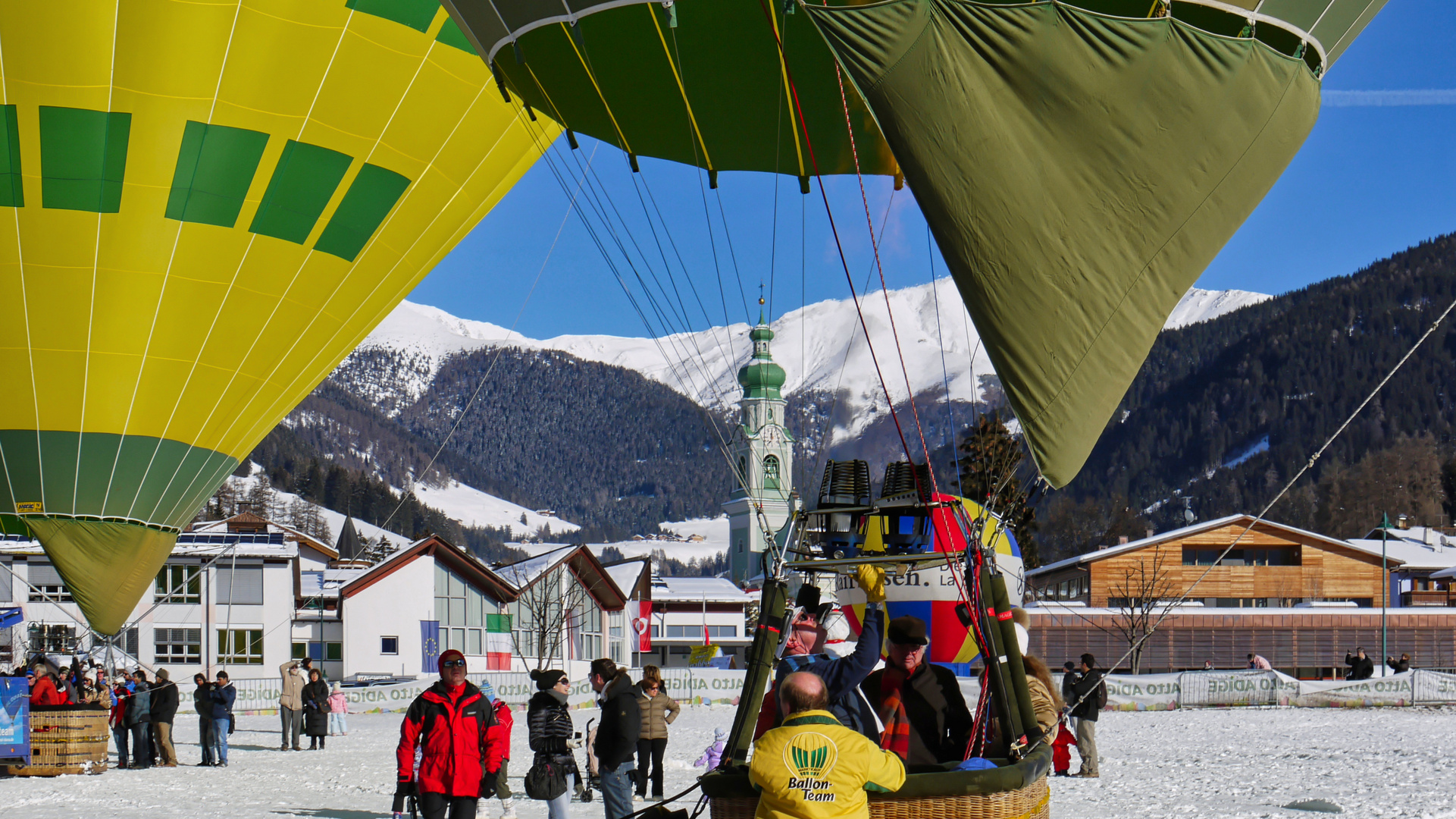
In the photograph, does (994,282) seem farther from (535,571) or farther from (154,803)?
(535,571)

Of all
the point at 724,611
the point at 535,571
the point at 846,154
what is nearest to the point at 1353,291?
the point at 724,611

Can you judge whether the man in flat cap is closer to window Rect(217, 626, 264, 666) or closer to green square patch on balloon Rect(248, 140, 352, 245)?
green square patch on balloon Rect(248, 140, 352, 245)

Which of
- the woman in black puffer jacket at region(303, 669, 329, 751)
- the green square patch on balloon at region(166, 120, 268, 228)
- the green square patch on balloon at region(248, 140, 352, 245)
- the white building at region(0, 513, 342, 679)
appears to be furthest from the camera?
the white building at region(0, 513, 342, 679)

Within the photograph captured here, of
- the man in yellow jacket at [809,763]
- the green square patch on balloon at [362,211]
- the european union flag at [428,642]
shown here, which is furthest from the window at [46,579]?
the man in yellow jacket at [809,763]

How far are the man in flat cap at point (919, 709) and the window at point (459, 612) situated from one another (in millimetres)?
51277

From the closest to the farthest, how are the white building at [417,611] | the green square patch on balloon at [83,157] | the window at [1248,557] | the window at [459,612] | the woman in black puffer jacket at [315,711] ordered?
the green square patch on balloon at [83,157] → the woman in black puffer jacket at [315,711] → the white building at [417,611] → the window at [459,612] → the window at [1248,557]

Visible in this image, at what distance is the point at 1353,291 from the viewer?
551ft

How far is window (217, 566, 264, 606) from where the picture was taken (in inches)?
2021

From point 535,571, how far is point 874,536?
46925 mm

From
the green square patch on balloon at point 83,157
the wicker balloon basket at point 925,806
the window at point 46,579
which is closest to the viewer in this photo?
the wicker balloon basket at point 925,806

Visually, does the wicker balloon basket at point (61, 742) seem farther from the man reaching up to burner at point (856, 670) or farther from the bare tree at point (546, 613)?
the bare tree at point (546, 613)

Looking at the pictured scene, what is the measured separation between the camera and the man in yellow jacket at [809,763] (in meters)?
5.24

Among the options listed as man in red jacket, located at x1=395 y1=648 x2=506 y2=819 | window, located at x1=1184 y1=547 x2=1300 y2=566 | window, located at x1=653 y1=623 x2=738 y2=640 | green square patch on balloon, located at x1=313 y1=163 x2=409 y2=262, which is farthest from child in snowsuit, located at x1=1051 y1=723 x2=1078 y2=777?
window, located at x1=653 y1=623 x2=738 y2=640

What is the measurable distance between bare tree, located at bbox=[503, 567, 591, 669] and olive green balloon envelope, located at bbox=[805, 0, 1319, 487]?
168 ft
